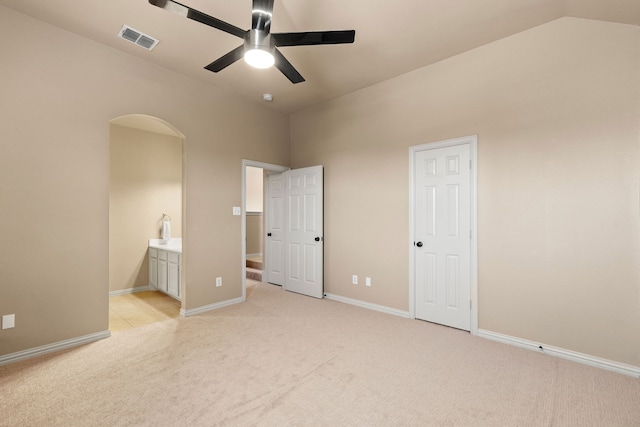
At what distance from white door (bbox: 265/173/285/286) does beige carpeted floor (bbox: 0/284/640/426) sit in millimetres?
2091

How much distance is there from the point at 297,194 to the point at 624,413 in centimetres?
425

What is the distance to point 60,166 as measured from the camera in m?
2.87

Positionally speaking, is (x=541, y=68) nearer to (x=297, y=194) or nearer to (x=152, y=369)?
(x=297, y=194)

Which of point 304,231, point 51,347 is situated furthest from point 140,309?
point 304,231

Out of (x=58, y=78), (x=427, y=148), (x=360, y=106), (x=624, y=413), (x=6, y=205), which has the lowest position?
(x=624, y=413)

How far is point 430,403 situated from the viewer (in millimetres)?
2066

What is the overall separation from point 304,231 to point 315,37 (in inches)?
125

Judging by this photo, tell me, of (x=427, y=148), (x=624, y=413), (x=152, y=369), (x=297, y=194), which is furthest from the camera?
(x=297, y=194)

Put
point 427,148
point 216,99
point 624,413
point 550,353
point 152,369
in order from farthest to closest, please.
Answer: point 216,99 → point 427,148 → point 550,353 → point 152,369 → point 624,413

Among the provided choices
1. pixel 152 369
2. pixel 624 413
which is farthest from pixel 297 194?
pixel 624 413

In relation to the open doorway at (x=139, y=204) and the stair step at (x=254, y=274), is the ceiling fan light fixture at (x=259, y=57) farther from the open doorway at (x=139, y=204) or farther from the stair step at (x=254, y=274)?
the stair step at (x=254, y=274)

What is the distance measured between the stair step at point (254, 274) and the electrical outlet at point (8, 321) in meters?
3.59

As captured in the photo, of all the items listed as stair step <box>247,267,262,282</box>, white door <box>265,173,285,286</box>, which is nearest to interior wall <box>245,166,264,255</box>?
stair step <box>247,267,262,282</box>

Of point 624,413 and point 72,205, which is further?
point 72,205
